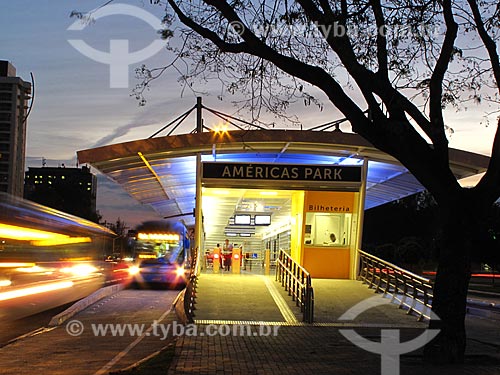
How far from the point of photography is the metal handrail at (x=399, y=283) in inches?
664

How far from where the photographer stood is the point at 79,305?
18781 millimetres

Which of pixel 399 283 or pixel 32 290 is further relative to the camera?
pixel 399 283

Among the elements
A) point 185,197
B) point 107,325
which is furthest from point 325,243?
point 185,197

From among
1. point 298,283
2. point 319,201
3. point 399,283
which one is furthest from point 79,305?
point 319,201

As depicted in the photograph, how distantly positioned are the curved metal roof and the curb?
4519 mm

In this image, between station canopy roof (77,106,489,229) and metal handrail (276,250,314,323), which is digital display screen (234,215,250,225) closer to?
station canopy roof (77,106,489,229)

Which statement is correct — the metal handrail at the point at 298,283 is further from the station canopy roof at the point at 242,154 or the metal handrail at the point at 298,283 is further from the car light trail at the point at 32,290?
the car light trail at the point at 32,290

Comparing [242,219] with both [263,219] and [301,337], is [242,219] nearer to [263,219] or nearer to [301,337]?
[263,219]

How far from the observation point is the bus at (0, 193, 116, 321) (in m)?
13.0

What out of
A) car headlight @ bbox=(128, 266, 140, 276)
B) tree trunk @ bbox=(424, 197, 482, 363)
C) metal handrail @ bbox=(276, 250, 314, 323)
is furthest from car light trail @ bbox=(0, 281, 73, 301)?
car headlight @ bbox=(128, 266, 140, 276)

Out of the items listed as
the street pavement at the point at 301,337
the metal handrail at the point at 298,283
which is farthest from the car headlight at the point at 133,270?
the metal handrail at the point at 298,283

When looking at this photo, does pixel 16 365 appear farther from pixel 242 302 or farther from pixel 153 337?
pixel 242 302

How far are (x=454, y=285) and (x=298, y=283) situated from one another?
7.67 m

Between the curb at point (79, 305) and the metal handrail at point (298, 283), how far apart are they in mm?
5900
